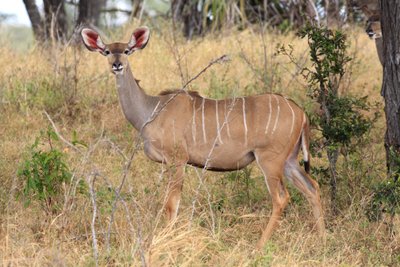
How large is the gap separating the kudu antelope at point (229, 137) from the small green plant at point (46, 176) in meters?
0.57

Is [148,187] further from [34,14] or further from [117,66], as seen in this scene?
[34,14]

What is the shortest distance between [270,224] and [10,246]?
1494 millimetres

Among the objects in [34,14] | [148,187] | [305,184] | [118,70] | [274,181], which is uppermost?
[118,70]

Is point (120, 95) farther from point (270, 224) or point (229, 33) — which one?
point (229, 33)

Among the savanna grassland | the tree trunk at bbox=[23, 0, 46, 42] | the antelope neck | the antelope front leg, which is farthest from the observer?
the tree trunk at bbox=[23, 0, 46, 42]

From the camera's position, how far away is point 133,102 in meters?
5.75

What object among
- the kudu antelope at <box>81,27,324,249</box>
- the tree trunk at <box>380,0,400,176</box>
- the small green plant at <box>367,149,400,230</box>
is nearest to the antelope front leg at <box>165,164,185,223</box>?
the kudu antelope at <box>81,27,324,249</box>

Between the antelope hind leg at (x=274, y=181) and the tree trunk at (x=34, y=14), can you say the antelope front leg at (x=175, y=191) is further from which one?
the tree trunk at (x=34, y=14)

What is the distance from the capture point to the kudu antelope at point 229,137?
536cm

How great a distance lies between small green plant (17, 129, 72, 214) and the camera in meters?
5.16

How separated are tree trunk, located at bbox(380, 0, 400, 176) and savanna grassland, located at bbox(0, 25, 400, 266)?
34cm

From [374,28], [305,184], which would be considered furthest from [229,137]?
[374,28]

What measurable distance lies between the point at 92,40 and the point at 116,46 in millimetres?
177

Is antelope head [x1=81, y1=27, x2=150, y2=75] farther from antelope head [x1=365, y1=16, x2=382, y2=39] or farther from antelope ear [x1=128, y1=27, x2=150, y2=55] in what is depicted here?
antelope head [x1=365, y1=16, x2=382, y2=39]
